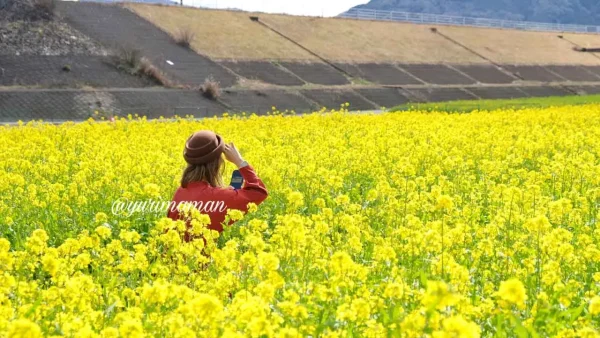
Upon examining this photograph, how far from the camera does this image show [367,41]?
6156 centimetres

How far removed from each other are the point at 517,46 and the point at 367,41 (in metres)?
19.0

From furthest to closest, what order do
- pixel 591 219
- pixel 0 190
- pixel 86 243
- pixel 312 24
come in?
pixel 312 24, pixel 0 190, pixel 591 219, pixel 86 243

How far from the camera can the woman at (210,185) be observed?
6.36m

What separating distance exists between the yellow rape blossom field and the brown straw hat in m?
0.57

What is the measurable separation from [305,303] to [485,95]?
46.1 m

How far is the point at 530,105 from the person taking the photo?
30703mm

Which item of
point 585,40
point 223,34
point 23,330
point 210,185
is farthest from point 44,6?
point 585,40

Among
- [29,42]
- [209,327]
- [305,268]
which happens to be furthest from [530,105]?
[209,327]

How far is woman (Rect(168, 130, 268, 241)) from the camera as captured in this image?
6.36 metres

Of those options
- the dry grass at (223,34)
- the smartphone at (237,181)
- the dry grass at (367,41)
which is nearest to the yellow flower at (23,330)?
the smartphone at (237,181)

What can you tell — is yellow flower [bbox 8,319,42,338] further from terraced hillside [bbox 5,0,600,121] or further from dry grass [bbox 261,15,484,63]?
dry grass [bbox 261,15,484,63]

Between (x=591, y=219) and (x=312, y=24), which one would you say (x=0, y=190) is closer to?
(x=591, y=219)

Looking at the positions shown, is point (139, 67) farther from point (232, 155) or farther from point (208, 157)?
point (208, 157)

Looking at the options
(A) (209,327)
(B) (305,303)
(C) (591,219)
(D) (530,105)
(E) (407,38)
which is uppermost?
(A) (209,327)
